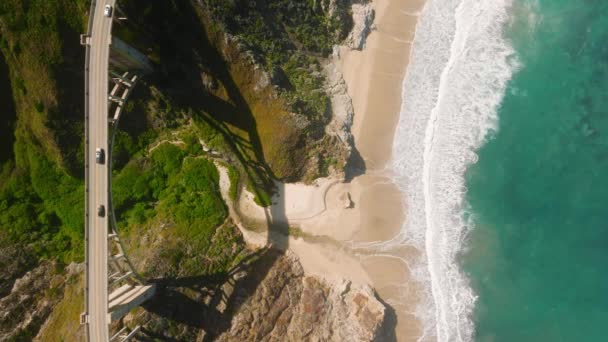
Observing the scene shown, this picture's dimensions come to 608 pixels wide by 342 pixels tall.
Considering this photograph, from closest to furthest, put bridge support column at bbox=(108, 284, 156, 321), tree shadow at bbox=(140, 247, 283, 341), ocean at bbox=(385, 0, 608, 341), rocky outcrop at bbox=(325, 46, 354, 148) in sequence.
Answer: bridge support column at bbox=(108, 284, 156, 321) → tree shadow at bbox=(140, 247, 283, 341) → ocean at bbox=(385, 0, 608, 341) → rocky outcrop at bbox=(325, 46, 354, 148)

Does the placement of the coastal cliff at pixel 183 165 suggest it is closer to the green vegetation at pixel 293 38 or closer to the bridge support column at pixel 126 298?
the green vegetation at pixel 293 38

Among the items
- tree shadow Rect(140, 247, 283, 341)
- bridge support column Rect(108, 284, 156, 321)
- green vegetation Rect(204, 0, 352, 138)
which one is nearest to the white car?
green vegetation Rect(204, 0, 352, 138)

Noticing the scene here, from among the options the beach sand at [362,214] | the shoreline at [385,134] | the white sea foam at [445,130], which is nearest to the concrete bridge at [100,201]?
the beach sand at [362,214]

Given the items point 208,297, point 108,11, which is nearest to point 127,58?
point 108,11

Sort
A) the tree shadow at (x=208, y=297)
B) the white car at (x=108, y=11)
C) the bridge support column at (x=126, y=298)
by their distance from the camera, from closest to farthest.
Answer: the white car at (x=108, y=11) < the bridge support column at (x=126, y=298) < the tree shadow at (x=208, y=297)

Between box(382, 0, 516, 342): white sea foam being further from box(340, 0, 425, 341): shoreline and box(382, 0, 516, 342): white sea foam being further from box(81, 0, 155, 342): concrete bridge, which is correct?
box(81, 0, 155, 342): concrete bridge

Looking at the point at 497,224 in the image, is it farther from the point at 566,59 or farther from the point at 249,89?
the point at 249,89
